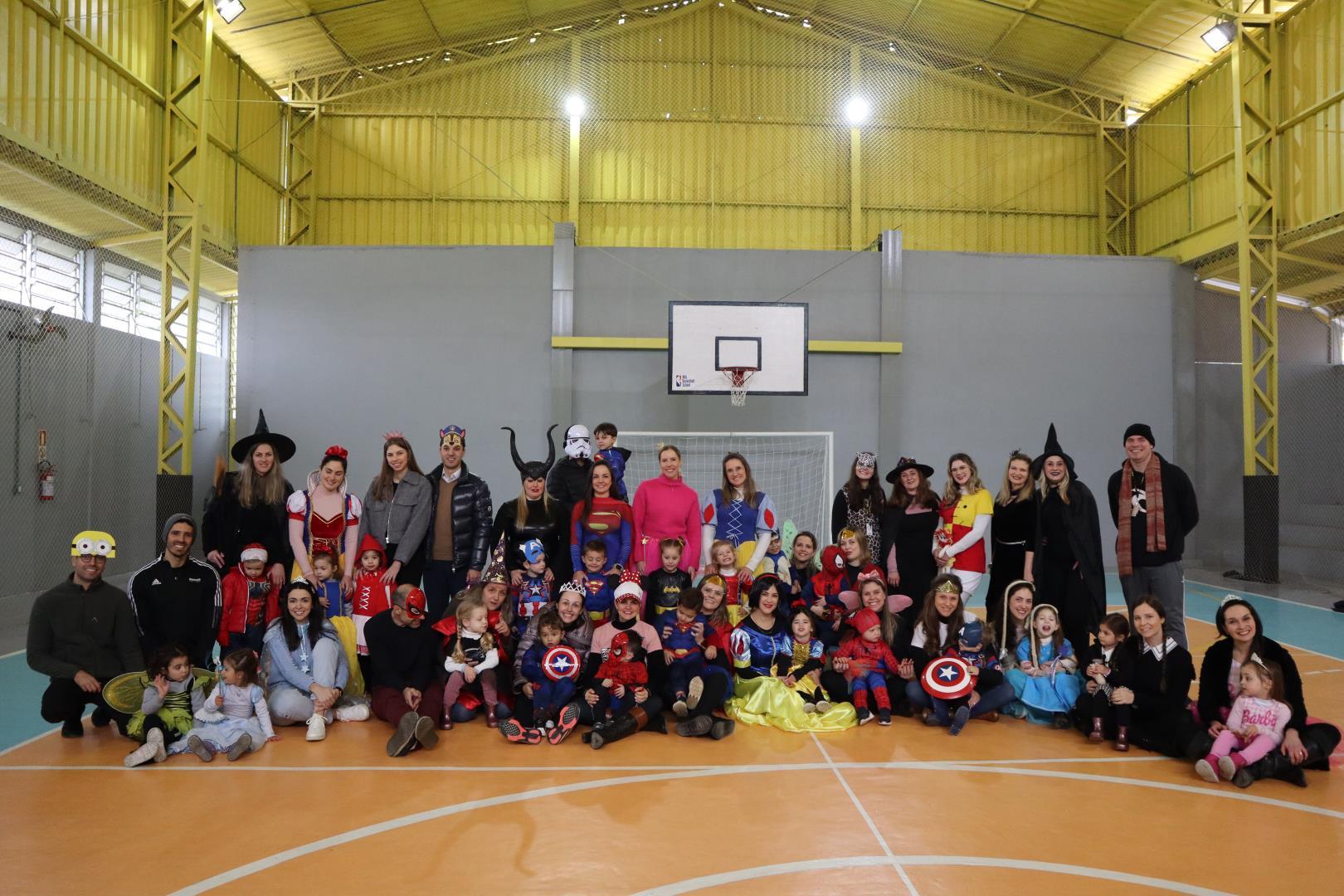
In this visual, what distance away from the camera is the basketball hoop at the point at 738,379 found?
36.1ft

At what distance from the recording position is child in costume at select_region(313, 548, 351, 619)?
17.3 feet

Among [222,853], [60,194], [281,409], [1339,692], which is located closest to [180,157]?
[60,194]

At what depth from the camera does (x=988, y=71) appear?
15719 mm

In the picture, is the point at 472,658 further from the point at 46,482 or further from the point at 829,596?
the point at 46,482

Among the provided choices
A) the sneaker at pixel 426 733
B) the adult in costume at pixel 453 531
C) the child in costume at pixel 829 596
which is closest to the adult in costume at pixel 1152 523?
the child in costume at pixel 829 596

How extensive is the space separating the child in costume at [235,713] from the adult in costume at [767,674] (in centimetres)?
245

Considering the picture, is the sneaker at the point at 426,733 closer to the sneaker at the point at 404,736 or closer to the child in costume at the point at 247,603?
the sneaker at the point at 404,736

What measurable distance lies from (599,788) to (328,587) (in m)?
2.37

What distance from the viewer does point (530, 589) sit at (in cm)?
532

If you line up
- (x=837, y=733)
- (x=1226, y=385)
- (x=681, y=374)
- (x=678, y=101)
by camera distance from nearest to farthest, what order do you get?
(x=837, y=733) < (x=681, y=374) < (x=1226, y=385) < (x=678, y=101)

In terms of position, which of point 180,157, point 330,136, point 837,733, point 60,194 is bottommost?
point 837,733

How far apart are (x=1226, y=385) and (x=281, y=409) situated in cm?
1338

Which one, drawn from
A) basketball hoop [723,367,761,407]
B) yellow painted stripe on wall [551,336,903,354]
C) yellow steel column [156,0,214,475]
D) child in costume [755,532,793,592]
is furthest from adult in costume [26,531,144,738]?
yellow painted stripe on wall [551,336,903,354]

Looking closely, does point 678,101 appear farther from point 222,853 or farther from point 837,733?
point 222,853
